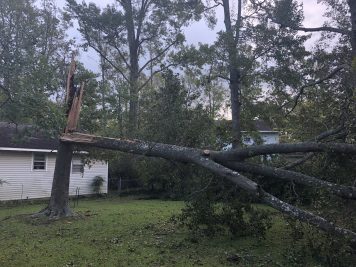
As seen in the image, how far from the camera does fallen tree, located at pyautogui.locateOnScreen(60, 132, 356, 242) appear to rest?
680cm

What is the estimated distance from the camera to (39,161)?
21.1 metres

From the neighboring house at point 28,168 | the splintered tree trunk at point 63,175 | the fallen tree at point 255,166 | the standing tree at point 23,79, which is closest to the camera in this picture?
the fallen tree at point 255,166

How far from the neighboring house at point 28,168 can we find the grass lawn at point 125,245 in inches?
294

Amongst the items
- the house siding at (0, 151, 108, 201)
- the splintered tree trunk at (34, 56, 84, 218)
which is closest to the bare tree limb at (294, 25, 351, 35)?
the splintered tree trunk at (34, 56, 84, 218)

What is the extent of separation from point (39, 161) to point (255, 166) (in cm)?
1498

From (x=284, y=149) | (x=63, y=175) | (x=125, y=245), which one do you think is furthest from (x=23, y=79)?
(x=284, y=149)

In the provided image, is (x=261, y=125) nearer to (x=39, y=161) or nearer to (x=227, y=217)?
(x=39, y=161)

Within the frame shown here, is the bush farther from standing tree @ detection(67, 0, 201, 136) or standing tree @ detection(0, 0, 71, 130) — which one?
standing tree @ detection(67, 0, 201, 136)

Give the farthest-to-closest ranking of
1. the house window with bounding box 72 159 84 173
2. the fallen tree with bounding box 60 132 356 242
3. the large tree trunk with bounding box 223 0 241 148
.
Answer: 1. the house window with bounding box 72 159 84 173
2. the large tree trunk with bounding box 223 0 241 148
3. the fallen tree with bounding box 60 132 356 242

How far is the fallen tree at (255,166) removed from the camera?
22.3 feet

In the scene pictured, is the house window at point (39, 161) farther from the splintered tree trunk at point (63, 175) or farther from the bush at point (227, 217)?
the bush at point (227, 217)

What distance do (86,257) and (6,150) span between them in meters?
13.0

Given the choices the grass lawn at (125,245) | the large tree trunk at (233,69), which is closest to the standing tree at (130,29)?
the large tree trunk at (233,69)

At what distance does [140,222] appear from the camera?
12367mm
